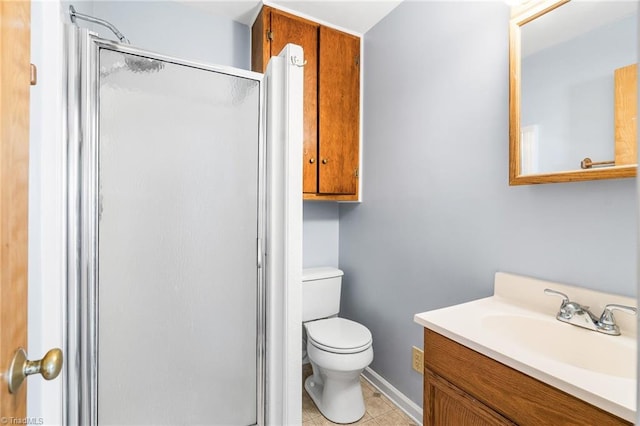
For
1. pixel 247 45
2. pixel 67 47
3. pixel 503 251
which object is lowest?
pixel 503 251

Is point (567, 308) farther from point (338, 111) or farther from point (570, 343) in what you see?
point (338, 111)

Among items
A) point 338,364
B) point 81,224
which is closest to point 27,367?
point 81,224

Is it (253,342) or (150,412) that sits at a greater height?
(253,342)

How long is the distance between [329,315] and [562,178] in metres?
1.56

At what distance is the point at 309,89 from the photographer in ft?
6.25

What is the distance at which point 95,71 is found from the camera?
1.09 metres

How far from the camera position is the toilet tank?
1.97 metres

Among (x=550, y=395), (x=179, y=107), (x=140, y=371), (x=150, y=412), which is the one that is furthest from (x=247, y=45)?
(x=550, y=395)

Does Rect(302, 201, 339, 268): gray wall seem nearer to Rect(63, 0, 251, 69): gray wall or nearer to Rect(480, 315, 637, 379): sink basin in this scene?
Rect(63, 0, 251, 69): gray wall

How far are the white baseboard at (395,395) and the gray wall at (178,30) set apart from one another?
7.22 ft

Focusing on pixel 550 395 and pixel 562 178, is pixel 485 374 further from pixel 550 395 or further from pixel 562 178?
pixel 562 178

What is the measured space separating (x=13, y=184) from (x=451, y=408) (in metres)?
1.20

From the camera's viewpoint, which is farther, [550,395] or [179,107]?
[179,107]

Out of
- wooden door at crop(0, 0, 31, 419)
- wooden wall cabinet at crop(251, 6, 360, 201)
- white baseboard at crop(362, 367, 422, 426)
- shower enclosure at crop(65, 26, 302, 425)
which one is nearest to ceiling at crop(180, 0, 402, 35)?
wooden wall cabinet at crop(251, 6, 360, 201)
